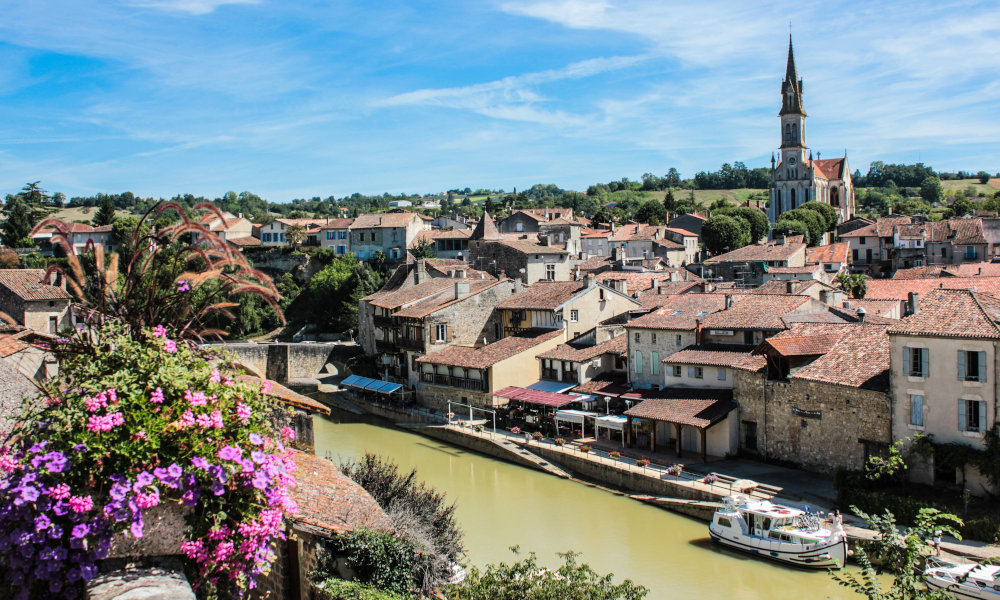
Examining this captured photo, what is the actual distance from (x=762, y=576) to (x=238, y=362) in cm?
1628

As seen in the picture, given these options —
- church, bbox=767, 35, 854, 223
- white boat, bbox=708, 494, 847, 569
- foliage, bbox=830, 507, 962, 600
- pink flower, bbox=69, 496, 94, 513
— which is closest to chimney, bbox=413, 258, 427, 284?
white boat, bbox=708, 494, 847, 569

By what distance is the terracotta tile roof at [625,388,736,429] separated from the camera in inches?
1062

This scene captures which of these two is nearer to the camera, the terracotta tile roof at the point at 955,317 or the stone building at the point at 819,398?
the terracotta tile roof at the point at 955,317

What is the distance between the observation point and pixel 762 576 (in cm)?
1958

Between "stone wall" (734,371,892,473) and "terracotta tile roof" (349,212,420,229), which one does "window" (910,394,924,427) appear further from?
"terracotta tile roof" (349,212,420,229)

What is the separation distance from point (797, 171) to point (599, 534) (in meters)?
107

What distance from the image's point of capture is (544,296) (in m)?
41.8

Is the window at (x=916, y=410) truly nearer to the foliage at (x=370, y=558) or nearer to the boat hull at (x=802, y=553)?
the boat hull at (x=802, y=553)

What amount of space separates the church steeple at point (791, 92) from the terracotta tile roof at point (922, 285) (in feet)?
260

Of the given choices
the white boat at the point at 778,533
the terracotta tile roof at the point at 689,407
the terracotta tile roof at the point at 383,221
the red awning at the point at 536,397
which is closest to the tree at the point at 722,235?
the terracotta tile roof at the point at 383,221

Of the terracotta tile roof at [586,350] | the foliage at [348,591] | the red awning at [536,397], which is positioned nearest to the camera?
the foliage at [348,591]

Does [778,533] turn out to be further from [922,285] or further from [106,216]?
[106,216]

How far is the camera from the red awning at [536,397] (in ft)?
109

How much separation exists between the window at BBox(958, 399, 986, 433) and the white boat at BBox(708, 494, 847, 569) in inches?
185
